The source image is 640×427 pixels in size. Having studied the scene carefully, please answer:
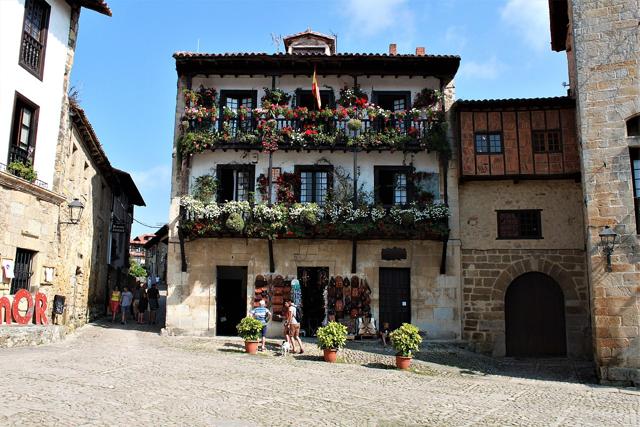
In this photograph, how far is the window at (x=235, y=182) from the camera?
19.3 m

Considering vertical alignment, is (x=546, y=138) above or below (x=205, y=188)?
above

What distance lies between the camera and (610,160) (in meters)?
14.5

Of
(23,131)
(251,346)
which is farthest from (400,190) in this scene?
(23,131)

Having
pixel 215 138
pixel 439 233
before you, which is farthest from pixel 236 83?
pixel 439 233

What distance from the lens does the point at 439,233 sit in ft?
59.2

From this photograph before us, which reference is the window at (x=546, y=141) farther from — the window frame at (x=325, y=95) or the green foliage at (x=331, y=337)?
the green foliage at (x=331, y=337)

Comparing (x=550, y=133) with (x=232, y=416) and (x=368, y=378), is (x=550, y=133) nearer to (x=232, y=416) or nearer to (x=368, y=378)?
(x=368, y=378)

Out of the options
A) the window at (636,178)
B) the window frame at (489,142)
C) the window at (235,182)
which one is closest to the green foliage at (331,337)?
the window at (235,182)

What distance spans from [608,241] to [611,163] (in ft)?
6.97

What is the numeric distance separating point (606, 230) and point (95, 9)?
1720cm

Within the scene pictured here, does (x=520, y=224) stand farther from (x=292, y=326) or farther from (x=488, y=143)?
(x=292, y=326)

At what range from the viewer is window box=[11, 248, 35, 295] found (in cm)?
1465

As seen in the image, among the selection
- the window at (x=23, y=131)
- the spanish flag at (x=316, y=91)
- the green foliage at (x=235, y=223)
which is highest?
the spanish flag at (x=316, y=91)

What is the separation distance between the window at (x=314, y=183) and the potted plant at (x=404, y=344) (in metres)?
6.51
